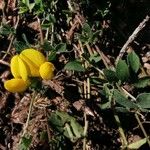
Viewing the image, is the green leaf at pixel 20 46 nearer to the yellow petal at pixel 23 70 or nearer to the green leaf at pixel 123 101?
the yellow petal at pixel 23 70

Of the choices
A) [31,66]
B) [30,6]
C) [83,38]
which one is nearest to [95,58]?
[83,38]

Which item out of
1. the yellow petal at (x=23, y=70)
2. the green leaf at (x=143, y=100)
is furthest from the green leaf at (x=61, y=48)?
the green leaf at (x=143, y=100)

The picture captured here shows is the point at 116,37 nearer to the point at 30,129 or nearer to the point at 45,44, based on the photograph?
the point at 45,44

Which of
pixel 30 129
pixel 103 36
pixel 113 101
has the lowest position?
pixel 30 129

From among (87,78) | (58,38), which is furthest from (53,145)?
A: (58,38)

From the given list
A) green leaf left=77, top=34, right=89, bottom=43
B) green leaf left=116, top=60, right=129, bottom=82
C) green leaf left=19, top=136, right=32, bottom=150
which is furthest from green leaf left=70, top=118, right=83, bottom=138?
green leaf left=77, top=34, right=89, bottom=43

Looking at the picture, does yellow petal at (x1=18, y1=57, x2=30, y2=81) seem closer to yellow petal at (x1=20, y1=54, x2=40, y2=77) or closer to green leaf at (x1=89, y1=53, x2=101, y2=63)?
yellow petal at (x1=20, y1=54, x2=40, y2=77)
